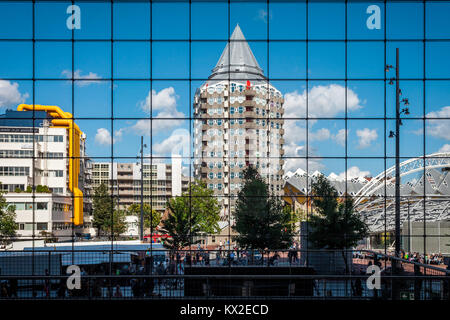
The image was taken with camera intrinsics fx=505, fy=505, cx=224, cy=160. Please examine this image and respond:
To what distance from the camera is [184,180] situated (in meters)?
34.7

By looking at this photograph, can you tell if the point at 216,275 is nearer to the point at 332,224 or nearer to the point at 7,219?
the point at 332,224

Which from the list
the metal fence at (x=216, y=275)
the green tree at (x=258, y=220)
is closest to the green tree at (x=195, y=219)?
the green tree at (x=258, y=220)

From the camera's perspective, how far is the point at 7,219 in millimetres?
26297

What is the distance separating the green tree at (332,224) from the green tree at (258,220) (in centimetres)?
184

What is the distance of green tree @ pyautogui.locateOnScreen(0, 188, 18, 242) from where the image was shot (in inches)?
1025

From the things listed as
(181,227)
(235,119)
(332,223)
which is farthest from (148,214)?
(235,119)

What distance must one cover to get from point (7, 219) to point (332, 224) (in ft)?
56.7

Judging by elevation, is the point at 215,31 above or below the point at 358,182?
above

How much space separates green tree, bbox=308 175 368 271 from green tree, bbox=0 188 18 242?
15497mm

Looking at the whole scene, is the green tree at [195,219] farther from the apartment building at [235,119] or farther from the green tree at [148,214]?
the green tree at [148,214]

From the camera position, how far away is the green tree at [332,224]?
87.7ft
